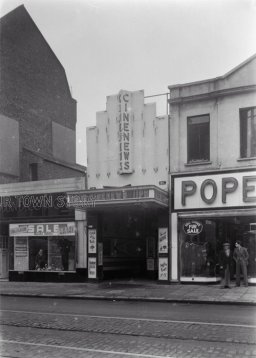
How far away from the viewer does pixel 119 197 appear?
19.2 m

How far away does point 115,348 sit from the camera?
26.8ft

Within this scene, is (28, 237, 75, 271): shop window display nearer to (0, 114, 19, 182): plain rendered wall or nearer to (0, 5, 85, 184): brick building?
(0, 5, 85, 184): brick building

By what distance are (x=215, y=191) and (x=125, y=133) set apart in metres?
4.70

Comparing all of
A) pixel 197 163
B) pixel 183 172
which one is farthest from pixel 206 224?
pixel 197 163

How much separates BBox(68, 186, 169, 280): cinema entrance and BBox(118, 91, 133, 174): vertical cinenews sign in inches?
74.6

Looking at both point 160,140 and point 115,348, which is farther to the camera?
point 160,140

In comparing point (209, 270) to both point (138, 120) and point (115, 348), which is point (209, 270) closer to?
point (138, 120)

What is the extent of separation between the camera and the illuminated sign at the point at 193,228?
19.7 metres

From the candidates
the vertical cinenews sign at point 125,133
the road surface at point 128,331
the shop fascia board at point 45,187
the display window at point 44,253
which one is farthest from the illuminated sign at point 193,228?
the road surface at point 128,331

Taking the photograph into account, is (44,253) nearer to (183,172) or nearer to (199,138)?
(183,172)

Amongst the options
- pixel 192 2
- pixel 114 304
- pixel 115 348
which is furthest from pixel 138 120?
pixel 115 348

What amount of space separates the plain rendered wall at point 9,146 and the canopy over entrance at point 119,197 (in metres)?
10.8

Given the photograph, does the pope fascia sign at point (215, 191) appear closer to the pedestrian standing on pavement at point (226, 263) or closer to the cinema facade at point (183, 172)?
the cinema facade at point (183, 172)

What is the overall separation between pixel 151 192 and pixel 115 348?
10.7m
